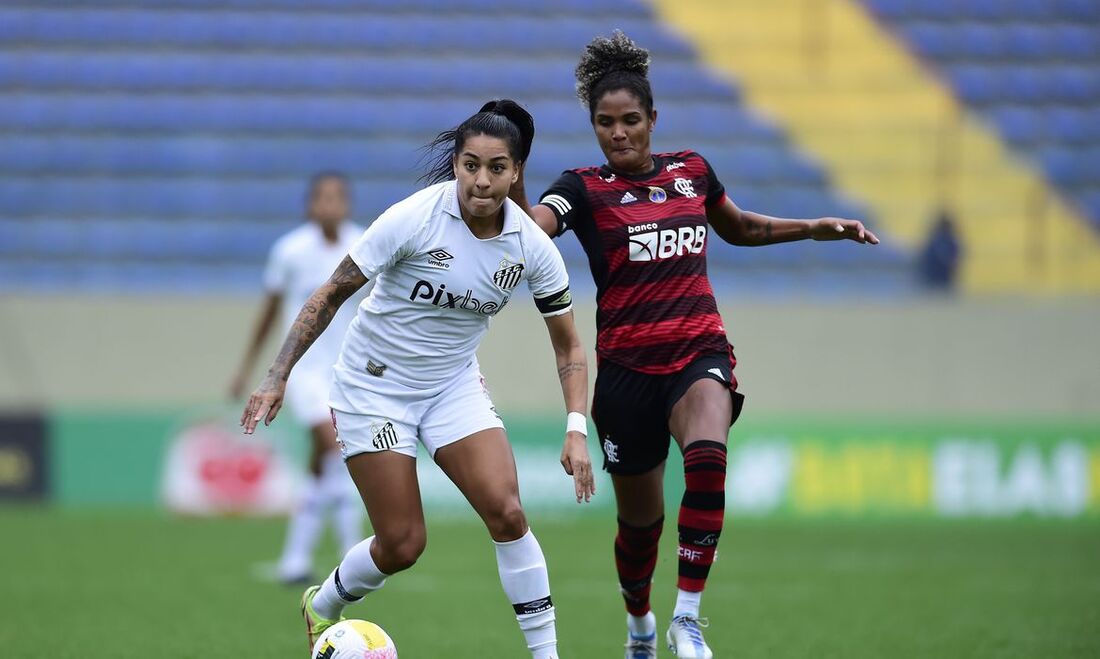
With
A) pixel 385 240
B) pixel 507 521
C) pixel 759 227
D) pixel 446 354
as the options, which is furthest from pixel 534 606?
pixel 759 227

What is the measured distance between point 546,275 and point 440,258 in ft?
1.40

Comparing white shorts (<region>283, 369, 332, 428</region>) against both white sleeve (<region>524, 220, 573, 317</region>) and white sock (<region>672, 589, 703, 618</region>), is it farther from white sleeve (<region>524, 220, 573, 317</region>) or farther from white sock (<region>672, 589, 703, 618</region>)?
white sock (<region>672, 589, 703, 618</region>)

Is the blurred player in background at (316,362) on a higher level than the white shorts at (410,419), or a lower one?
lower

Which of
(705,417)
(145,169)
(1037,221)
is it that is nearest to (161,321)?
(145,169)

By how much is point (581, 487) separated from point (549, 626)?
64cm

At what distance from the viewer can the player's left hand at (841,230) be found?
21.9 ft

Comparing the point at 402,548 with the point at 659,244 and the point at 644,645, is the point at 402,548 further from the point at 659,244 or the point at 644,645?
the point at 659,244

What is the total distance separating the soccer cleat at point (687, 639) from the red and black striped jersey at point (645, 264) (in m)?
1.09

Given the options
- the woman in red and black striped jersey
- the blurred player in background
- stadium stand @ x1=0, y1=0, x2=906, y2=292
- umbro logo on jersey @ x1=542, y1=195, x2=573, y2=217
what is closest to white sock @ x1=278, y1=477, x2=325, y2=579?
the blurred player in background

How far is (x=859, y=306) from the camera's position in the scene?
16.0 meters

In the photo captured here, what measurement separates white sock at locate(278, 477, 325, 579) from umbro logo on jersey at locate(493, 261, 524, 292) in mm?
4653

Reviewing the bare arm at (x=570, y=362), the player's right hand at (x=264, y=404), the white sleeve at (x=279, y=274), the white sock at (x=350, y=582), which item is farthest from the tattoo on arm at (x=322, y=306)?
the white sleeve at (x=279, y=274)

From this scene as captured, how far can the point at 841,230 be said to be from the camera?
6.74 meters

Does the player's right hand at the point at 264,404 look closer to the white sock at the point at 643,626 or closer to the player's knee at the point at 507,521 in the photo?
the player's knee at the point at 507,521
